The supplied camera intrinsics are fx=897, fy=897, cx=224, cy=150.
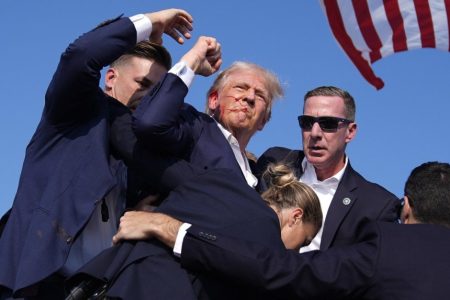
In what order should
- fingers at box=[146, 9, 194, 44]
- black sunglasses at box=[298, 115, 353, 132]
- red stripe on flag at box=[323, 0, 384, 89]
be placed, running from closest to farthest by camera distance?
fingers at box=[146, 9, 194, 44], black sunglasses at box=[298, 115, 353, 132], red stripe on flag at box=[323, 0, 384, 89]

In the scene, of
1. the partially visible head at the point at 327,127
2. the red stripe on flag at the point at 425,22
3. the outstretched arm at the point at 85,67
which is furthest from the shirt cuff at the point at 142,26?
the red stripe on flag at the point at 425,22

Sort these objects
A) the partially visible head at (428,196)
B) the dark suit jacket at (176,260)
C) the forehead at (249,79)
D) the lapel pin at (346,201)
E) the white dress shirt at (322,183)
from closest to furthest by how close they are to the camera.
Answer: the dark suit jacket at (176,260) < the partially visible head at (428,196) < the forehead at (249,79) < the lapel pin at (346,201) < the white dress shirt at (322,183)

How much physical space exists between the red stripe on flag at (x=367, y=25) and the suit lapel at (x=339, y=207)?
1.08m

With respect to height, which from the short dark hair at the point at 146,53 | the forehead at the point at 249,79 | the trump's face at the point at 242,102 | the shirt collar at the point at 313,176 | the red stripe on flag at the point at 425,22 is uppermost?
the red stripe on flag at the point at 425,22

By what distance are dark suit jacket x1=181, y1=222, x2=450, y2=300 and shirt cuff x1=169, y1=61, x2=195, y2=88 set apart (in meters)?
1.05

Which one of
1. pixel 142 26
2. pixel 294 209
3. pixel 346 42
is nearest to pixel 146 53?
pixel 142 26

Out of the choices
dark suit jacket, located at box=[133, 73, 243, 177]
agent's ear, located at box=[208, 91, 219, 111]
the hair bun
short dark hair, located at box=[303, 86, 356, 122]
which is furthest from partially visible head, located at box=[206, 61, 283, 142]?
short dark hair, located at box=[303, 86, 356, 122]

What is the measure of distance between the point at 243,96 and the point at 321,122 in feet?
5.19

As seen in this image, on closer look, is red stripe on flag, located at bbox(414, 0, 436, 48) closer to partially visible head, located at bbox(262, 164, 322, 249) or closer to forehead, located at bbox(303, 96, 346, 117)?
forehead, located at bbox(303, 96, 346, 117)

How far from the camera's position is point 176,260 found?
4.04 m

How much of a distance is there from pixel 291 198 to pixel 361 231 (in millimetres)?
650

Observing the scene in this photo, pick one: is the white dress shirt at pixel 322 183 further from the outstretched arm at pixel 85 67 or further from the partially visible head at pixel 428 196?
the outstretched arm at pixel 85 67

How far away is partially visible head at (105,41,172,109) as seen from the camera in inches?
210

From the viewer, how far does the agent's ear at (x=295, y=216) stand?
15.8ft
